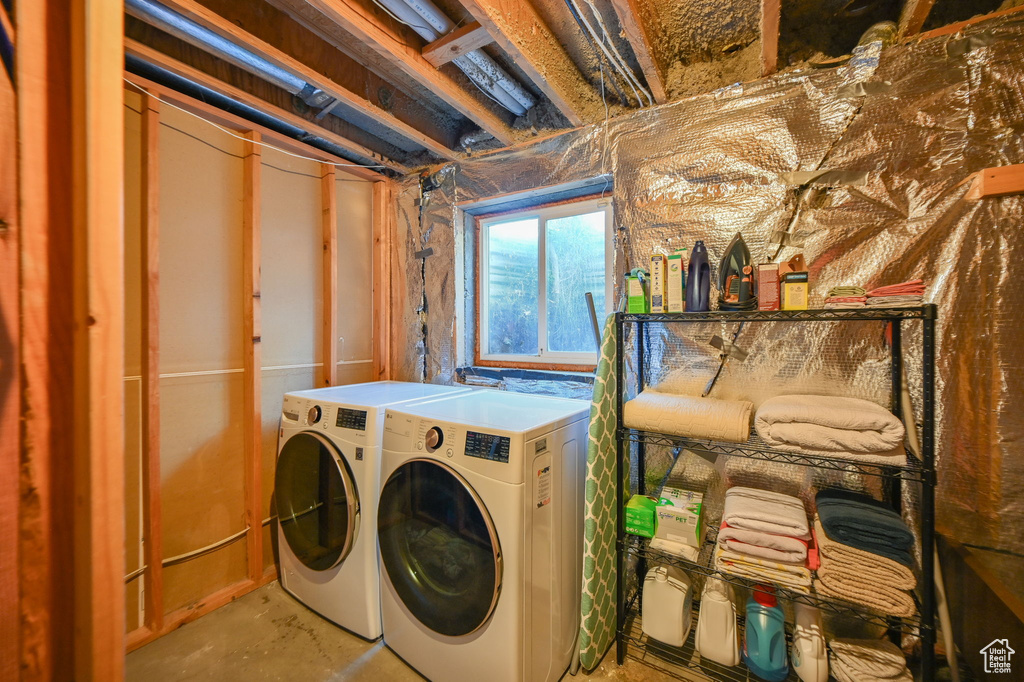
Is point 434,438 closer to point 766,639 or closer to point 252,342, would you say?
point 252,342

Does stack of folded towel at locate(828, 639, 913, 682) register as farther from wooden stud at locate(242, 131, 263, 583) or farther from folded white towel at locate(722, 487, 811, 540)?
wooden stud at locate(242, 131, 263, 583)

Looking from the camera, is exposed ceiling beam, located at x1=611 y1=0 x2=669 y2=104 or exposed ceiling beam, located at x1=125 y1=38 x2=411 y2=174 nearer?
exposed ceiling beam, located at x1=611 y1=0 x2=669 y2=104

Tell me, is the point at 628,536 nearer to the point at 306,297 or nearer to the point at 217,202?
the point at 306,297

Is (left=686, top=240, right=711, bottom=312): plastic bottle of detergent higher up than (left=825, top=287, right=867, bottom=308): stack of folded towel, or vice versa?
(left=686, top=240, right=711, bottom=312): plastic bottle of detergent

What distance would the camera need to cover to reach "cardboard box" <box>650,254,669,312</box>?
1438 mm

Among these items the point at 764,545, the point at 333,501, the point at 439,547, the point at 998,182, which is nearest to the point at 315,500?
the point at 333,501

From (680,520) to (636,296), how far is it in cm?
79

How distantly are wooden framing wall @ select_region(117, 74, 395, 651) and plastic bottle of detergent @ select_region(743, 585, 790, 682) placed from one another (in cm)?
203

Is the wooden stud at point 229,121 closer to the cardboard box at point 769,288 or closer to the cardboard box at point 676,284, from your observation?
the cardboard box at point 676,284

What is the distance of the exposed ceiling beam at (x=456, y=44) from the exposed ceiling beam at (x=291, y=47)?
0.39 m

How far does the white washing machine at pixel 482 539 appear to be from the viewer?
115 centimetres

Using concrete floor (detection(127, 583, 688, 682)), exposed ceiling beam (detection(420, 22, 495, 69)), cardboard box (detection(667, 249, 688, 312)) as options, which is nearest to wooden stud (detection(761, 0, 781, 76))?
cardboard box (detection(667, 249, 688, 312))

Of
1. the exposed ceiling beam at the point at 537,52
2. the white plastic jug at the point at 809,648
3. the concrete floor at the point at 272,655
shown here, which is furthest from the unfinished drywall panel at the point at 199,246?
the white plastic jug at the point at 809,648

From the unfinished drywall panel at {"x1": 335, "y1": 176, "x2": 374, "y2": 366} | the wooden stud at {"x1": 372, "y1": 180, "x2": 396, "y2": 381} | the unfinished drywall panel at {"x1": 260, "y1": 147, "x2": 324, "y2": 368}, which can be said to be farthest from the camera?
the wooden stud at {"x1": 372, "y1": 180, "x2": 396, "y2": 381}
